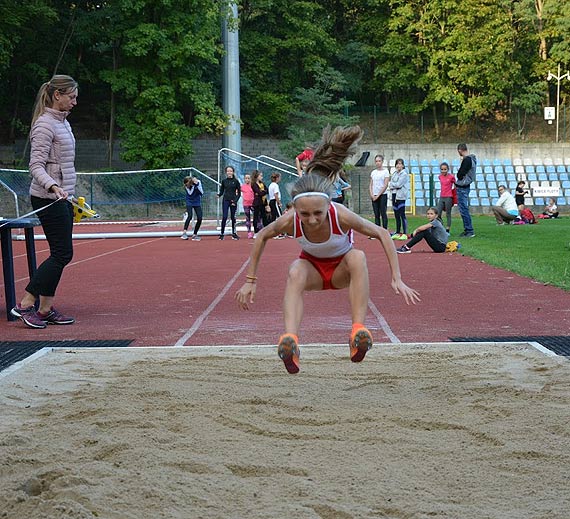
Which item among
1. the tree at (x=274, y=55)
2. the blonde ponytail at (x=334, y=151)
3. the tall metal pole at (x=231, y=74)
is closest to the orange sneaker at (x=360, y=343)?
the blonde ponytail at (x=334, y=151)

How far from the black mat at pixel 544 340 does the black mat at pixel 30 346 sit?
9.19 ft

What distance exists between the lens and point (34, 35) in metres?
40.3

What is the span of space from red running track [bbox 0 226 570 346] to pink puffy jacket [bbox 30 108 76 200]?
1321 millimetres

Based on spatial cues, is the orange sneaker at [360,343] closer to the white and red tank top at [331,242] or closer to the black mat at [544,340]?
the white and red tank top at [331,242]

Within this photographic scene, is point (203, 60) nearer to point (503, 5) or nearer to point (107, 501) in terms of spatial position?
point (503, 5)

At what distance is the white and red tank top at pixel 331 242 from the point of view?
17.9 ft

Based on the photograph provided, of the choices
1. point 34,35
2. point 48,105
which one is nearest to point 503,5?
point 34,35

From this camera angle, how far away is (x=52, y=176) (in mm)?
7809

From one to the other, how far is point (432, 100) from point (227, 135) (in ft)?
58.6

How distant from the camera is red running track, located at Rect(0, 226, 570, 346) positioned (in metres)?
7.62

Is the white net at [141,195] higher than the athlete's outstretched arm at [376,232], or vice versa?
the athlete's outstretched arm at [376,232]

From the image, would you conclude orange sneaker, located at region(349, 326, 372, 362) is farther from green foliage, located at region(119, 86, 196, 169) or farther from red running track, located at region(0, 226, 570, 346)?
green foliage, located at region(119, 86, 196, 169)

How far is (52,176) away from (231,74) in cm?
2889

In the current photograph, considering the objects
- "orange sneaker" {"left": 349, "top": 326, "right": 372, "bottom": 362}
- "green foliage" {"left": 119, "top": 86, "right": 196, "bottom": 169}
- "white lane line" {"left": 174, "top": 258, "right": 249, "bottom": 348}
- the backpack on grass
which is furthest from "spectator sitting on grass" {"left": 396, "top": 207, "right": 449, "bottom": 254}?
"green foliage" {"left": 119, "top": 86, "right": 196, "bottom": 169}
